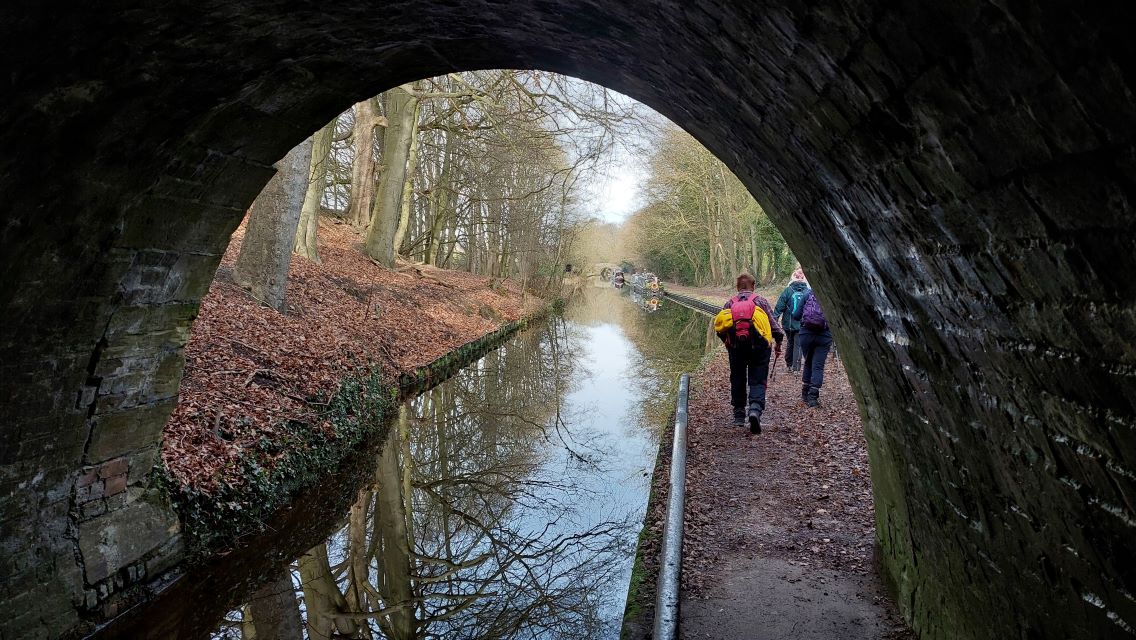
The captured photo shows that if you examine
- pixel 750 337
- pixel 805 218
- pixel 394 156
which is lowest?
pixel 750 337

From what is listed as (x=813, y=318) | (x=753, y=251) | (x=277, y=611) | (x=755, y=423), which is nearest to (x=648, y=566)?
(x=277, y=611)

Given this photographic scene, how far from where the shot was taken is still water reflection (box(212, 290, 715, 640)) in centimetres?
617

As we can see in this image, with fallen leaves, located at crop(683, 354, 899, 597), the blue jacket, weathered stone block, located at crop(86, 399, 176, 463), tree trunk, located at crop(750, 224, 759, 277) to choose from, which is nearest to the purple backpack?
fallen leaves, located at crop(683, 354, 899, 597)

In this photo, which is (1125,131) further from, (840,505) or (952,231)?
(840,505)

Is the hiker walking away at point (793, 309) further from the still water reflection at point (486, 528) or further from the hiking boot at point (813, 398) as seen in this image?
the still water reflection at point (486, 528)

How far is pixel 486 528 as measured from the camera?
824cm

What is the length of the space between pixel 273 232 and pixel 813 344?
26.6 feet

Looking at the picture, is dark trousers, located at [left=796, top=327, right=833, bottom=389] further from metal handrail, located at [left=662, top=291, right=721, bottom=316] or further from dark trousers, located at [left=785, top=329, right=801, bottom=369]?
metal handrail, located at [left=662, top=291, right=721, bottom=316]

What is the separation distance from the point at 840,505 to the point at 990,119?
18.4 ft

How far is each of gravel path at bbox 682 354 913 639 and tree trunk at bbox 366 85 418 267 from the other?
12299 mm

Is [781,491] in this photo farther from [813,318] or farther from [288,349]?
[288,349]

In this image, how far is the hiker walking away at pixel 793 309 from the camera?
1108 centimetres

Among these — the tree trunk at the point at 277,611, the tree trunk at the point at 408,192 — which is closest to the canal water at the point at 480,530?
the tree trunk at the point at 277,611

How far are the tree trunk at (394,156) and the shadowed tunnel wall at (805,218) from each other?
46.0 feet
